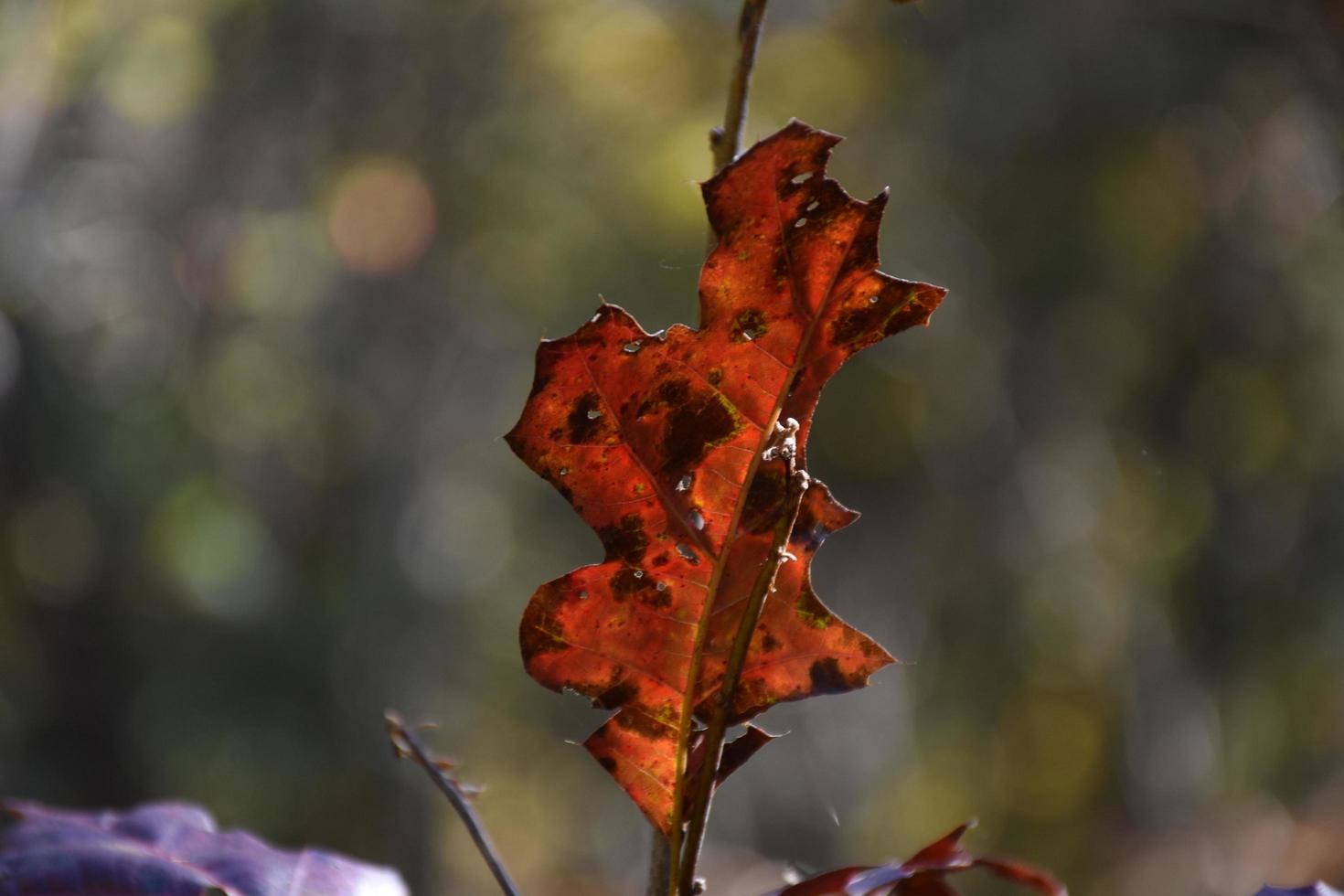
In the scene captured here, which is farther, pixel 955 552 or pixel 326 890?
pixel 955 552

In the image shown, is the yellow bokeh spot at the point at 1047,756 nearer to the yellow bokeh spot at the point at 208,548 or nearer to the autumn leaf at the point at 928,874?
the yellow bokeh spot at the point at 208,548

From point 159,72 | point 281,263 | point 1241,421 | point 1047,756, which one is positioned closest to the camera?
point 1241,421

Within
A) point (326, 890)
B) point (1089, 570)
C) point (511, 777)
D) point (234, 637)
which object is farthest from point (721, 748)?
point (511, 777)

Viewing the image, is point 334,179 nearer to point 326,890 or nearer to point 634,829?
point 634,829

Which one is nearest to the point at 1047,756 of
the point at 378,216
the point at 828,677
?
the point at 378,216

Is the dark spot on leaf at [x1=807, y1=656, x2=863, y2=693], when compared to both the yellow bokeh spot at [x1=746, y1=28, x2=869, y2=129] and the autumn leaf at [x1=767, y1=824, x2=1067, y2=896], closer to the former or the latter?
the autumn leaf at [x1=767, y1=824, x2=1067, y2=896]

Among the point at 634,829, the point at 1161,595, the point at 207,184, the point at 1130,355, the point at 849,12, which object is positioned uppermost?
the point at 849,12

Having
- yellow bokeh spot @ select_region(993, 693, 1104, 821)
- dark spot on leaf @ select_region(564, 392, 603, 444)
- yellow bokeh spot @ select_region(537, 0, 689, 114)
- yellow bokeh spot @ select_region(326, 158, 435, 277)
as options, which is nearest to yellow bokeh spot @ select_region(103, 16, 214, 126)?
yellow bokeh spot @ select_region(326, 158, 435, 277)

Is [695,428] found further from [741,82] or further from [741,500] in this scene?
[741,82]
